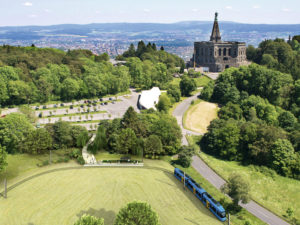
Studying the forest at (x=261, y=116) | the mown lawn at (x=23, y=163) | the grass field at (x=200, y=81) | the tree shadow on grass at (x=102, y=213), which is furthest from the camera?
the grass field at (x=200, y=81)

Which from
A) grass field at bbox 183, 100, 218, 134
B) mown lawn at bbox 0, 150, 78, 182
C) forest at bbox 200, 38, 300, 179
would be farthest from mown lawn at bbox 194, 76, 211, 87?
mown lawn at bbox 0, 150, 78, 182

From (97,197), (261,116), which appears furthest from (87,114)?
(261,116)

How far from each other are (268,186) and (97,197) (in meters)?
30.1

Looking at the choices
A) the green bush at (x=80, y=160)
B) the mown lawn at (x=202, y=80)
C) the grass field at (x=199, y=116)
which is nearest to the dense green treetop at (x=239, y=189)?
A: the green bush at (x=80, y=160)

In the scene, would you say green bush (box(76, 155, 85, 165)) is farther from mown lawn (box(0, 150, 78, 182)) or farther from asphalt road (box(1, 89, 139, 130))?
asphalt road (box(1, 89, 139, 130))

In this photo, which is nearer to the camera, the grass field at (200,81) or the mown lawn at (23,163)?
the mown lawn at (23,163)

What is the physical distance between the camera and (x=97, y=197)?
41.2 metres

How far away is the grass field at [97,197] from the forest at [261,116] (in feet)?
64.8

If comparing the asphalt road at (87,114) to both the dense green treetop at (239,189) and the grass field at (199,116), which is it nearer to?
the grass field at (199,116)

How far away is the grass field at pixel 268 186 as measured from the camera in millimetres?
42219

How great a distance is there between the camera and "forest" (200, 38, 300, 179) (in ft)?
183

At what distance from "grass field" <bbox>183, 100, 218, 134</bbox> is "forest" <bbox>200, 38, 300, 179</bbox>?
13.3 feet

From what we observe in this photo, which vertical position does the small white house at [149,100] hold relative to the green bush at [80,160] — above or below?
above

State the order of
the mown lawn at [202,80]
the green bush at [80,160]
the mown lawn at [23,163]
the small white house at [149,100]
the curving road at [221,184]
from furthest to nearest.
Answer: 1. the mown lawn at [202,80]
2. the small white house at [149,100]
3. the green bush at [80,160]
4. the mown lawn at [23,163]
5. the curving road at [221,184]
